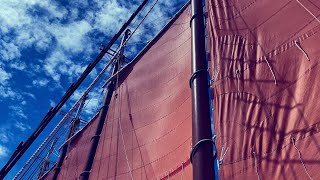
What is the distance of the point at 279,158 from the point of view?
379 centimetres

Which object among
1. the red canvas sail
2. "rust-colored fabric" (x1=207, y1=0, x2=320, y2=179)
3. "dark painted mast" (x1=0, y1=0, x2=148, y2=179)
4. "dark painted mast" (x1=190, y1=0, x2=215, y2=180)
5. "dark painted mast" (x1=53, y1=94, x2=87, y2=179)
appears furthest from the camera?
"dark painted mast" (x1=53, y1=94, x2=87, y2=179)

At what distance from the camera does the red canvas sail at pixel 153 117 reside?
6.30 meters

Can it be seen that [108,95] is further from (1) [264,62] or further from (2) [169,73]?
(1) [264,62]

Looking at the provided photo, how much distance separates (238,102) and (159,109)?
326cm

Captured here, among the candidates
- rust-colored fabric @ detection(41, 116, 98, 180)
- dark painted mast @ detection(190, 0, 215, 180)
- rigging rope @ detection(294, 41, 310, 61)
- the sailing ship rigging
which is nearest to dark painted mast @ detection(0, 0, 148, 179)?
the sailing ship rigging

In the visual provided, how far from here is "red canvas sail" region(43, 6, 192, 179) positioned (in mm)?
6297

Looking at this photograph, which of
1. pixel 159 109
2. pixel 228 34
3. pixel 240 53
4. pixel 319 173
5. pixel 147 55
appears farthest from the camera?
pixel 147 55

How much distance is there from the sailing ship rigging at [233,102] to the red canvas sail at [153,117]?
0.11 feet

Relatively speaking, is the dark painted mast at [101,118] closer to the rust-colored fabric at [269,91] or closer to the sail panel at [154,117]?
the sail panel at [154,117]

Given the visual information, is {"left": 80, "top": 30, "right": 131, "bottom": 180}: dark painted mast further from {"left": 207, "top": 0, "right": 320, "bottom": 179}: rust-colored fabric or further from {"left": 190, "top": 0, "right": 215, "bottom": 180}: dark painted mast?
{"left": 207, "top": 0, "right": 320, "bottom": 179}: rust-colored fabric

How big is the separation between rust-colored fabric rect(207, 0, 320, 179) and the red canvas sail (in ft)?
3.93

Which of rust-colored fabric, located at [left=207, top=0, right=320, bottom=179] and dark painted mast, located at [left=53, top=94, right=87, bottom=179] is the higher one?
dark painted mast, located at [left=53, top=94, right=87, bottom=179]

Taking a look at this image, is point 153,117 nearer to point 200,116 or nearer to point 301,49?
point 200,116

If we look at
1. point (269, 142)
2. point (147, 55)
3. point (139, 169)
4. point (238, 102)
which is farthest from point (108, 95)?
point (269, 142)
